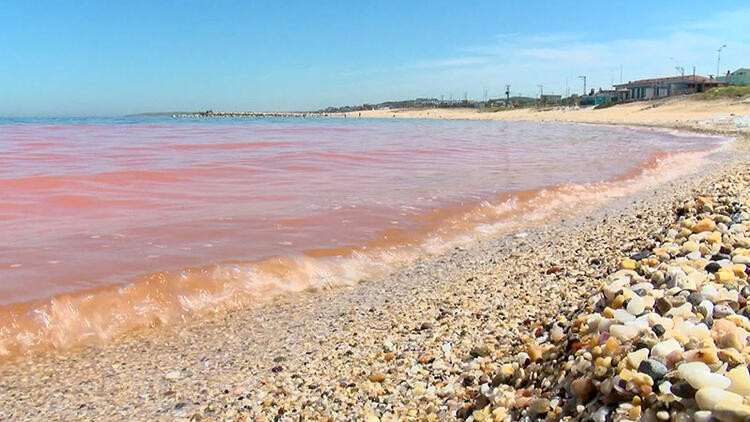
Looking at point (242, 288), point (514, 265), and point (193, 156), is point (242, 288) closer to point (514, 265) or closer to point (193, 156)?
point (514, 265)

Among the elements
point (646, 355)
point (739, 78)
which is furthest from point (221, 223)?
point (739, 78)

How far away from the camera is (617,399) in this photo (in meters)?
1.83

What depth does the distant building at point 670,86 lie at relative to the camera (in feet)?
232

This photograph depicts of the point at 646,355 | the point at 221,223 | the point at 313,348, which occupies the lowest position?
the point at 313,348

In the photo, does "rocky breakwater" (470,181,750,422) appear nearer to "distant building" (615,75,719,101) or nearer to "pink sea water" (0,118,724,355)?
"pink sea water" (0,118,724,355)

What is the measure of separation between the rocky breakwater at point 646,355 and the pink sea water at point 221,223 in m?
2.62

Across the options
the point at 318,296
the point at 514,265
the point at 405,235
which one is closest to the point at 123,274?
the point at 318,296

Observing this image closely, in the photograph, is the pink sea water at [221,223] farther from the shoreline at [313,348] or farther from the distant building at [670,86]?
the distant building at [670,86]

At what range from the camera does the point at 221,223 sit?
659cm

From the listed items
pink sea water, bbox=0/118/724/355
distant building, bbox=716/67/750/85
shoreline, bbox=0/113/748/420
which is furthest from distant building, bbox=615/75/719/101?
shoreline, bbox=0/113/748/420

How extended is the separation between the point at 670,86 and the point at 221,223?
80.5 metres

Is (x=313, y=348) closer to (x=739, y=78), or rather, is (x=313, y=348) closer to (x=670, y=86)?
(x=670, y=86)

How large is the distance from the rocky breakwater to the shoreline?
335mm

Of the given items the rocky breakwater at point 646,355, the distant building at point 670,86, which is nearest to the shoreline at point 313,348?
the rocky breakwater at point 646,355
